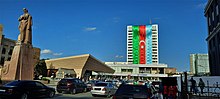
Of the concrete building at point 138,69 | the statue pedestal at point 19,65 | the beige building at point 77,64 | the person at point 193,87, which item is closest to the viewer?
the person at point 193,87

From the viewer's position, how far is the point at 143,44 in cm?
15025

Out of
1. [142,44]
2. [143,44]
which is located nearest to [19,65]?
[142,44]

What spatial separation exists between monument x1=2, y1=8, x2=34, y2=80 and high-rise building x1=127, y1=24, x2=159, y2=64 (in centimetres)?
12086

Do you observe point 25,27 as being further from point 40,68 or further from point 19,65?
point 40,68

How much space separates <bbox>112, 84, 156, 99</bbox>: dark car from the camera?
9.69 meters

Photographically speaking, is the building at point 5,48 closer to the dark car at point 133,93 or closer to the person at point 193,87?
the person at point 193,87

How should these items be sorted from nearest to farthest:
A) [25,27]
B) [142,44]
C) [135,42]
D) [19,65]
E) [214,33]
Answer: [19,65] < [25,27] < [214,33] < [142,44] < [135,42]

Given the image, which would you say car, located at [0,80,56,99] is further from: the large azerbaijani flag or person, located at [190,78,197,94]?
the large azerbaijani flag

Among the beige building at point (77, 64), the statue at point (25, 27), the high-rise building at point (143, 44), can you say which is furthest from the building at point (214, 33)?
the high-rise building at point (143, 44)

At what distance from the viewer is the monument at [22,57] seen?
26.6 metres

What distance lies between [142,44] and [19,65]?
127m

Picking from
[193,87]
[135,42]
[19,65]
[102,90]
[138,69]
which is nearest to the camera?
[193,87]

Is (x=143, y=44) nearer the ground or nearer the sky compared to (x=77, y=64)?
nearer the sky

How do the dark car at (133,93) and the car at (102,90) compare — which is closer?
the dark car at (133,93)
